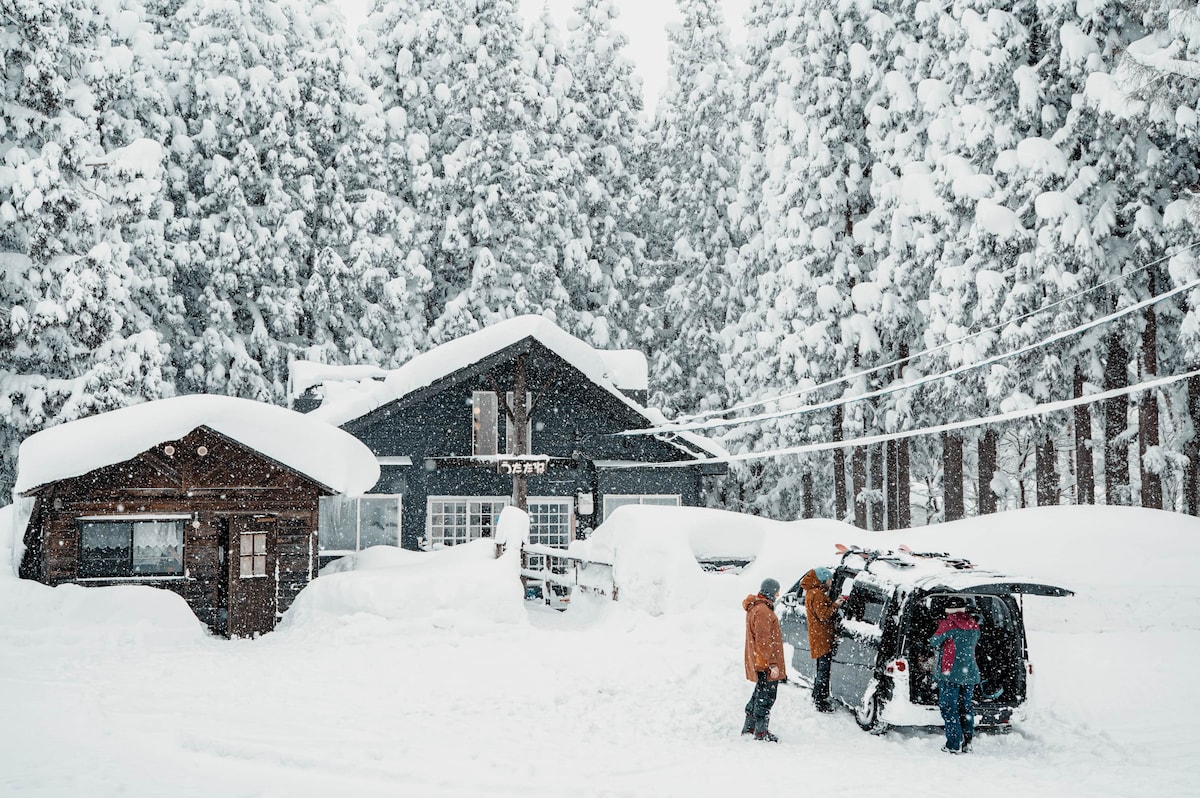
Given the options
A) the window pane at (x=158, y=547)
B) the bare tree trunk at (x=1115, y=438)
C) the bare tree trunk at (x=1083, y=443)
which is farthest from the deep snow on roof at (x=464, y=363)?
the bare tree trunk at (x=1115, y=438)

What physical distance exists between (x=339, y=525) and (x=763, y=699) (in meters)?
17.1

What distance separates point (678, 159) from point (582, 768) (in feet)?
114

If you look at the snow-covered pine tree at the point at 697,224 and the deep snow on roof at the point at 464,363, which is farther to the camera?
the snow-covered pine tree at the point at 697,224

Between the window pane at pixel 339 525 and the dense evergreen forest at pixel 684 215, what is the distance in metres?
5.57

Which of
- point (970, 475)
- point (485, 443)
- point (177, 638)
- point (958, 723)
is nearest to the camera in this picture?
point (958, 723)

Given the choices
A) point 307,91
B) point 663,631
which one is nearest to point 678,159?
point 307,91

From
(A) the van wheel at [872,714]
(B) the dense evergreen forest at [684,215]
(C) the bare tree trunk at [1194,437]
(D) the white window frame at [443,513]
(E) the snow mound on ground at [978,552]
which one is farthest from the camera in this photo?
(D) the white window frame at [443,513]

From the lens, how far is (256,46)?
33.5 metres

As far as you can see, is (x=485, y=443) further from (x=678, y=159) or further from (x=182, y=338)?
(x=678, y=159)

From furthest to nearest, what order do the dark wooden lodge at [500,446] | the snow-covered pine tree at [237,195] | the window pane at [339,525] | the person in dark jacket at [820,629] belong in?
1. the snow-covered pine tree at [237,195]
2. the window pane at [339,525]
3. the dark wooden lodge at [500,446]
4. the person in dark jacket at [820,629]

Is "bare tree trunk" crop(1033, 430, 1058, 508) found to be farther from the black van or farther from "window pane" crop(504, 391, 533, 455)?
the black van

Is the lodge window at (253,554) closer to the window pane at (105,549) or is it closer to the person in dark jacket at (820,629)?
the window pane at (105,549)

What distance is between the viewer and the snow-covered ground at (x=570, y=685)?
8773 mm

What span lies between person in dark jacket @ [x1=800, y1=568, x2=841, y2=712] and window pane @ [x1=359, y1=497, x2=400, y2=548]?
16.1 meters
